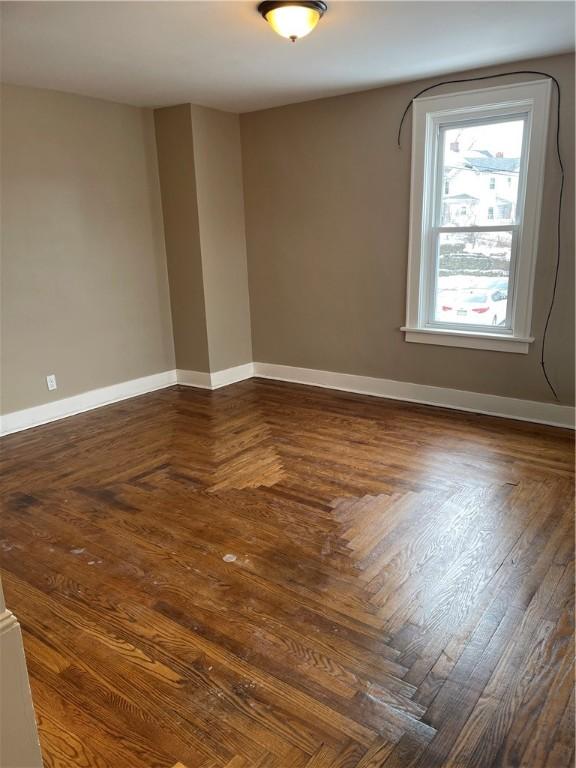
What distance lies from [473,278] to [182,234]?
8.15 ft

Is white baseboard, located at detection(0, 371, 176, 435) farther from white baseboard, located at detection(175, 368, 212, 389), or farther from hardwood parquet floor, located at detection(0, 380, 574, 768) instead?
hardwood parquet floor, located at detection(0, 380, 574, 768)

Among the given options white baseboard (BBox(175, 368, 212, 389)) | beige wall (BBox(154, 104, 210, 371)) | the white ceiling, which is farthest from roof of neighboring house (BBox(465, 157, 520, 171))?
white baseboard (BBox(175, 368, 212, 389))

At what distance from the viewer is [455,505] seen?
2.82 metres

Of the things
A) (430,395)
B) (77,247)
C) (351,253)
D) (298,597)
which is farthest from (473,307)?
(77,247)

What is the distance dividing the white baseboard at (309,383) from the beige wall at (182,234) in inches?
9.9

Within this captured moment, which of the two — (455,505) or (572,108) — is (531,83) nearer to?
(572,108)

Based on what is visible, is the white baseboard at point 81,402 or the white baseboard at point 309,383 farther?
the white baseboard at point 81,402

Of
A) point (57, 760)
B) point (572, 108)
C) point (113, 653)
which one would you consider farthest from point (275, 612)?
point (572, 108)

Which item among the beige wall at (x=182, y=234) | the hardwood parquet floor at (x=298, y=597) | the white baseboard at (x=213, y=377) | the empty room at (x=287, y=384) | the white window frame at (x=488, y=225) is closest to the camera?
the hardwood parquet floor at (x=298, y=597)

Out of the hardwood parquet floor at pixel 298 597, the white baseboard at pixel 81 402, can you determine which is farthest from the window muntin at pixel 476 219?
the white baseboard at pixel 81 402

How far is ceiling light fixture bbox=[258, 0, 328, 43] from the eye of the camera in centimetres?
250

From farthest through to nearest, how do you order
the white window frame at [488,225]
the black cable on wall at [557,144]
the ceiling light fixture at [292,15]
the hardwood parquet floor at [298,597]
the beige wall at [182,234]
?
the beige wall at [182,234], the white window frame at [488,225], the black cable on wall at [557,144], the ceiling light fixture at [292,15], the hardwood parquet floor at [298,597]

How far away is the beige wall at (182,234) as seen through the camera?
4.61 meters

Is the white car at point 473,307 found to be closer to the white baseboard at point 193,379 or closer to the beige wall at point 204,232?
the beige wall at point 204,232
